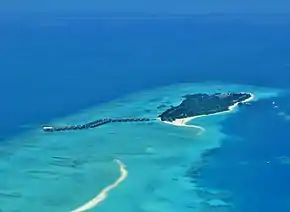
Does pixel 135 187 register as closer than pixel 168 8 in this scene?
Yes

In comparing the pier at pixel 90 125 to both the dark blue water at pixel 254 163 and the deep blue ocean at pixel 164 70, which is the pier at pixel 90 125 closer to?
the deep blue ocean at pixel 164 70

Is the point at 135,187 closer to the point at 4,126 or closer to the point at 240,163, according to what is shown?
the point at 240,163

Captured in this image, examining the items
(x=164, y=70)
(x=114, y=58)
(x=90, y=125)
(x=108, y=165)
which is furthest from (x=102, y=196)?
(x=114, y=58)

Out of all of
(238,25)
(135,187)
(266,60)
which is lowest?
(135,187)

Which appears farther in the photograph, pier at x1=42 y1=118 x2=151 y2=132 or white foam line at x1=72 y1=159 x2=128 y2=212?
pier at x1=42 y1=118 x2=151 y2=132

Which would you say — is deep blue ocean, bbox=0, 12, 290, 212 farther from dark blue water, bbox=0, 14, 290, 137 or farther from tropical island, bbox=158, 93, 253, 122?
tropical island, bbox=158, 93, 253, 122

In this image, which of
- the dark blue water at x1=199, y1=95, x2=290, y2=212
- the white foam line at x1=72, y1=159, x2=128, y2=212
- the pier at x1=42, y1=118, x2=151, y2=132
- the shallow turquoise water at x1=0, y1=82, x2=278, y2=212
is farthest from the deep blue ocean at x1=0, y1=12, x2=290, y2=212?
the white foam line at x1=72, y1=159, x2=128, y2=212

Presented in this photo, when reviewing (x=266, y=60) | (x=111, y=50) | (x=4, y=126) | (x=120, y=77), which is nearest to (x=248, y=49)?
(x=266, y=60)
